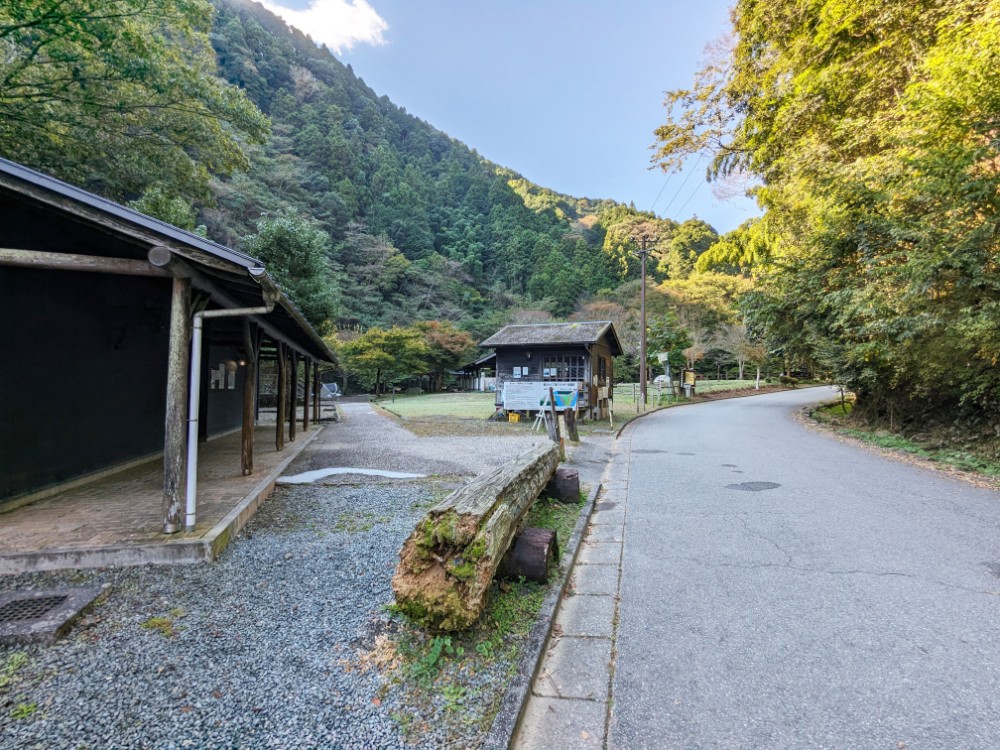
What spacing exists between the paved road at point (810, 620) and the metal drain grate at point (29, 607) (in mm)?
3058

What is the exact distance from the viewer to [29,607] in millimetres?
2533

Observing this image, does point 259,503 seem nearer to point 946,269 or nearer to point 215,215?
point 946,269

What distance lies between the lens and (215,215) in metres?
29.6

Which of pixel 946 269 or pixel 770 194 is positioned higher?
pixel 770 194

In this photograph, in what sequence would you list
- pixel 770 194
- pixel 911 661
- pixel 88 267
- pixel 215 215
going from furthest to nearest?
1. pixel 215 215
2. pixel 770 194
3. pixel 88 267
4. pixel 911 661

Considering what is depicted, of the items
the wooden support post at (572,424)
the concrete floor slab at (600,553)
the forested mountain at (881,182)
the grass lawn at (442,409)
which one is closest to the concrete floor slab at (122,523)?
the concrete floor slab at (600,553)

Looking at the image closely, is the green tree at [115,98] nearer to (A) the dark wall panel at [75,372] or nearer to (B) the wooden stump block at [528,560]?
(A) the dark wall panel at [75,372]

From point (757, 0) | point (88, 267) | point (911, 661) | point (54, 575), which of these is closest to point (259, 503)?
point (54, 575)

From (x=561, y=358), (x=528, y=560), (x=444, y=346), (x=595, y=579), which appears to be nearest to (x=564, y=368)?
(x=561, y=358)

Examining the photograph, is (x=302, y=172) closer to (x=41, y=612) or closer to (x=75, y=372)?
(x=75, y=372)

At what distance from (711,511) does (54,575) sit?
5505 millimetres

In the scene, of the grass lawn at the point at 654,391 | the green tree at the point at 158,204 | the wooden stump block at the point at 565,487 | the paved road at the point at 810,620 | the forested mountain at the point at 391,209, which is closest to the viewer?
the paved road at the point at 810,620

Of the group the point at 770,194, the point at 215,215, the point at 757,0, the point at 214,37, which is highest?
the point at 214,37

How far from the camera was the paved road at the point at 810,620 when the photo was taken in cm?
179
